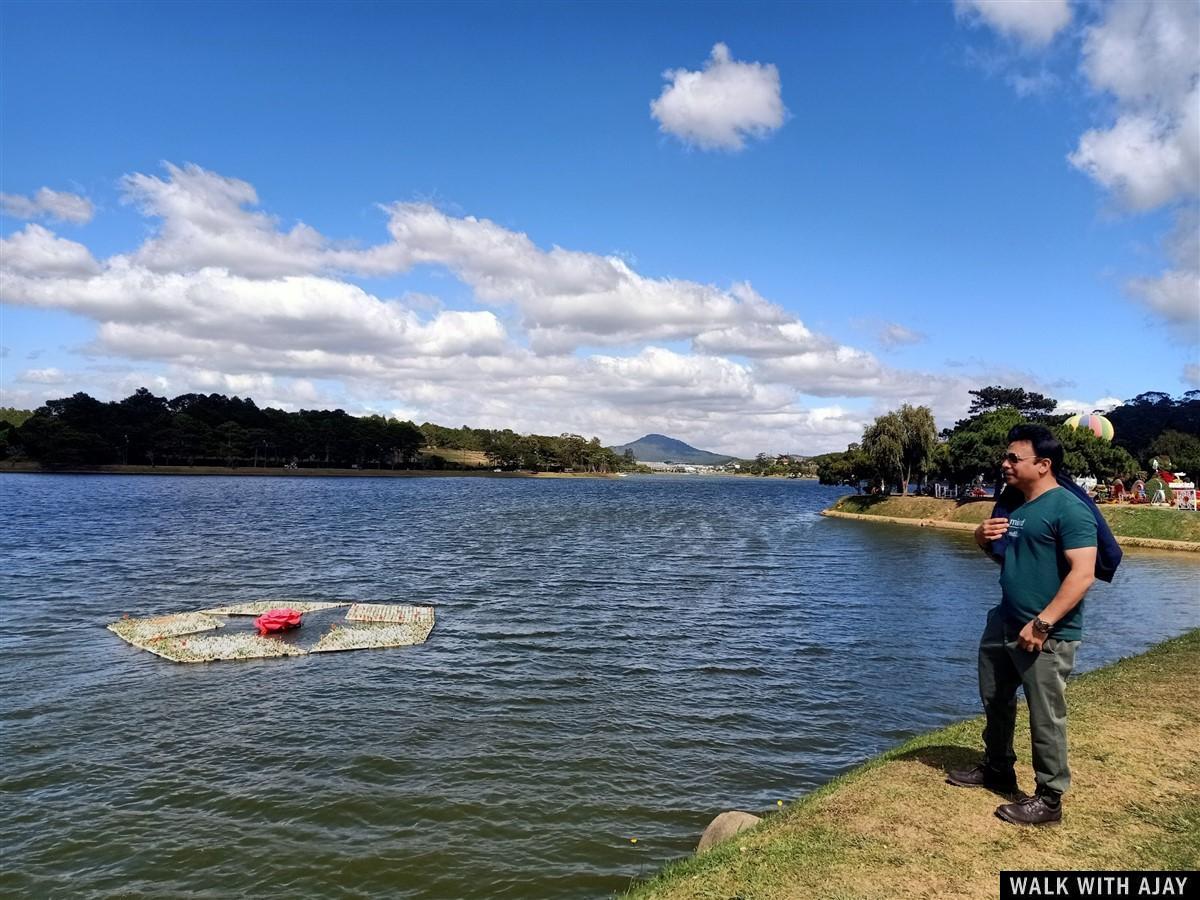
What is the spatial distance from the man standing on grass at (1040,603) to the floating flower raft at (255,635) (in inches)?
676

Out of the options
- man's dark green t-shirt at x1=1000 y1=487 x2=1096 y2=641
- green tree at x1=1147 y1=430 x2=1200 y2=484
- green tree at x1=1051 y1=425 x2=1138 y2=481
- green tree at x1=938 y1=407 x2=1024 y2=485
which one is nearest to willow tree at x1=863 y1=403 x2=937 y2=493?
green tree at x1=938 y1=407 x2=1024 y2=485

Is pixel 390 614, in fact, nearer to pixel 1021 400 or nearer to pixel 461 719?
pixel 461 719

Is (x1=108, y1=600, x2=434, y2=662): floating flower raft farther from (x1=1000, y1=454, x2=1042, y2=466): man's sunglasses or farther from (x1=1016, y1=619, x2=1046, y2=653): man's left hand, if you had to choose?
(x1=1000, y1=454, x2=1042, y2=466): man's sunglasses

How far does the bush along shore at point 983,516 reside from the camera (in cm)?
5256

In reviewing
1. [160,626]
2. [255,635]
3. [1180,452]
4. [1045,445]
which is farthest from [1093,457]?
[160,626]

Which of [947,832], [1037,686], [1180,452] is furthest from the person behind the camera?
[1180,452]

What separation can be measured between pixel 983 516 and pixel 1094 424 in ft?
107

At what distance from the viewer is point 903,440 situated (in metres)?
82.0

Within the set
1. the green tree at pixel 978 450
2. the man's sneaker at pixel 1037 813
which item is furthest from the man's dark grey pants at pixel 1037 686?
the green tree at pixel 978 450

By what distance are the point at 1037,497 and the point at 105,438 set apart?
198691 mm

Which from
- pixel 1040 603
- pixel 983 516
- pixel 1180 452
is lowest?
pixel 983 516

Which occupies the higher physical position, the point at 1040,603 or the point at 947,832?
the point at 1040,603

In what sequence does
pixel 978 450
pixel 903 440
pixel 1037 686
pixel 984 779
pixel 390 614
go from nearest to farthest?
pixel 1037 686 → pixel 984 779 → pixel 390 614 → pixel 978 450 → pixel 903 440

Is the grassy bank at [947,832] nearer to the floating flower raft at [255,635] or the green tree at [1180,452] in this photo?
the floating flower raft at [255,635]
